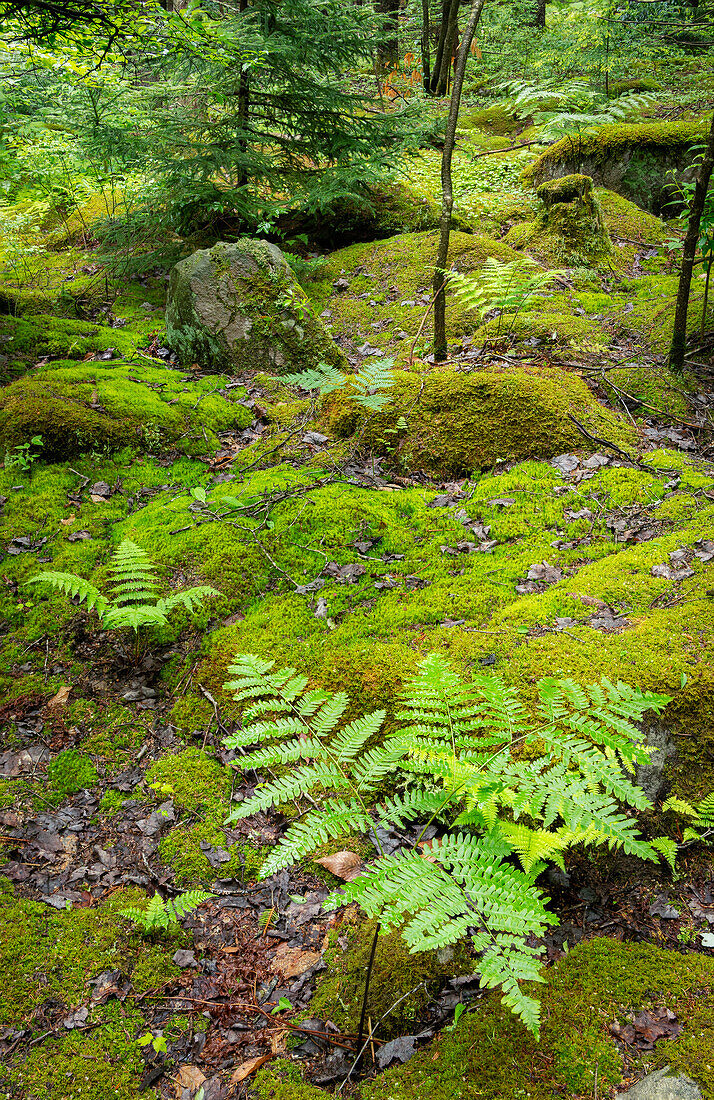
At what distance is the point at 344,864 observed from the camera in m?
2.73

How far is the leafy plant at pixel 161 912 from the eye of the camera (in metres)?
2.45

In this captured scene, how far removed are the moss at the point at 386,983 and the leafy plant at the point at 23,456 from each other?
176 inches

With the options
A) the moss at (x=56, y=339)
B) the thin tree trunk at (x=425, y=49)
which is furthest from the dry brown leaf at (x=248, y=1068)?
the thin tree trunk at (x=425, y=49)

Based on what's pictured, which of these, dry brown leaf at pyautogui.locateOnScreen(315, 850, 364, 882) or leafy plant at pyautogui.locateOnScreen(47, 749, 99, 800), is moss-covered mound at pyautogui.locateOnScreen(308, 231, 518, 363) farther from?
dry brown leaf at pyautogui.locateOnScreen(315, 850, 364, 882)

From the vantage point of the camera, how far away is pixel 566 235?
26.0ft

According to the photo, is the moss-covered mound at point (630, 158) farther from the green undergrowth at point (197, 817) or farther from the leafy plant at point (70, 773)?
the leafy plant at point (70, 773)

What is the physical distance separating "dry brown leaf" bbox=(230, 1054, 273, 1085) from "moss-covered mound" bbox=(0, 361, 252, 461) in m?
4.56

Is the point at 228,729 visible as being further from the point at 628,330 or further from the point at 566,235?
the point at 566,235

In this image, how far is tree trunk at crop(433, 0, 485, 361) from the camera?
4586 mm

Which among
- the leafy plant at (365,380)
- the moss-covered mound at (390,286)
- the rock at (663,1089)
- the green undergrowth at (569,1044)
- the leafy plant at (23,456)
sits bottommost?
the green undergrowth at (569,1044)

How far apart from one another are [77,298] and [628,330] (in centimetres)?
717

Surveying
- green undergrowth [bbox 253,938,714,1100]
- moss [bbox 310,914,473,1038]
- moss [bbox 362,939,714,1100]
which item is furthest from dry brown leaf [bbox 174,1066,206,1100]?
moss [bbox 362,939,714,1100]

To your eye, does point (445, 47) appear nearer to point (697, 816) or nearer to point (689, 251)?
point (689, 251)

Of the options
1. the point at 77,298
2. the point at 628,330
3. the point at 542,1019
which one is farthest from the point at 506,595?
the point at 77,298
